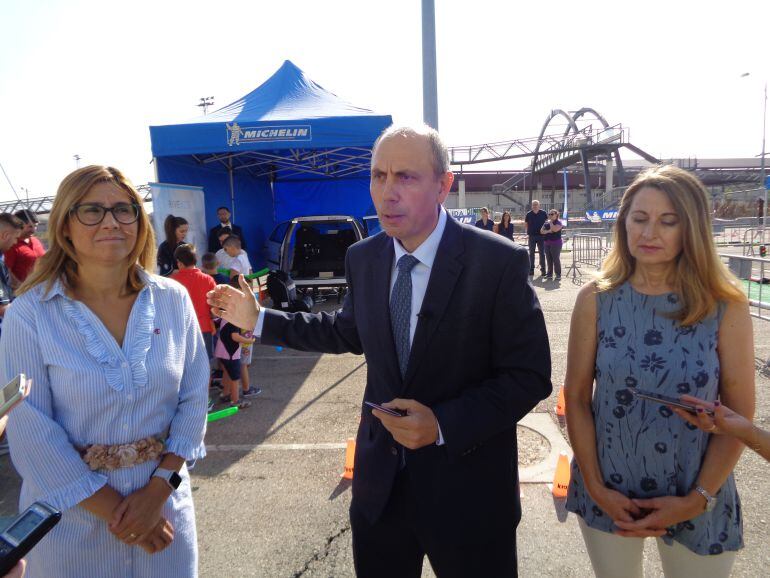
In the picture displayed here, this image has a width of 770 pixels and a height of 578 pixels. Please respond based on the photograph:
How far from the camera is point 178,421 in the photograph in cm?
187

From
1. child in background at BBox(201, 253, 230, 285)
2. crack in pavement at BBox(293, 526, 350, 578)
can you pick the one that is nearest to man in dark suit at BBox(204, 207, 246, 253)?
child in background at BBox(201, 253, 230, 285)

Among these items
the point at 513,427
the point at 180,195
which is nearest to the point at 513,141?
the point at 180,195

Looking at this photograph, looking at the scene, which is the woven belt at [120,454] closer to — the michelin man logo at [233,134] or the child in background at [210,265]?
the child in background at [210,265]

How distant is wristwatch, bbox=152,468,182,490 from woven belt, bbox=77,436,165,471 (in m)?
0.05

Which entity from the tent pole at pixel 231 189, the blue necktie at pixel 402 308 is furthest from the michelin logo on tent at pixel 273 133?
the blue necktie at pixel 402 308

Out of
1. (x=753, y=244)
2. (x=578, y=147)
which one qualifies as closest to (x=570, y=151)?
(x=578, y=147)

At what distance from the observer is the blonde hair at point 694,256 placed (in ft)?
5.78

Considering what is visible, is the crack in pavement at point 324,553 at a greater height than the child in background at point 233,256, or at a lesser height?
lesser

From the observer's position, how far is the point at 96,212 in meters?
1.77

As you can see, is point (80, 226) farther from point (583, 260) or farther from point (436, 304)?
point (583, 260)

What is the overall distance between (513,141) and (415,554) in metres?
53.5

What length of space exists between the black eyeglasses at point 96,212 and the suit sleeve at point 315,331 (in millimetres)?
646

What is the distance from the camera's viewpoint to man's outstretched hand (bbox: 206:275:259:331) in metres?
2.04

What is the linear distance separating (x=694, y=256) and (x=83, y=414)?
222cm
